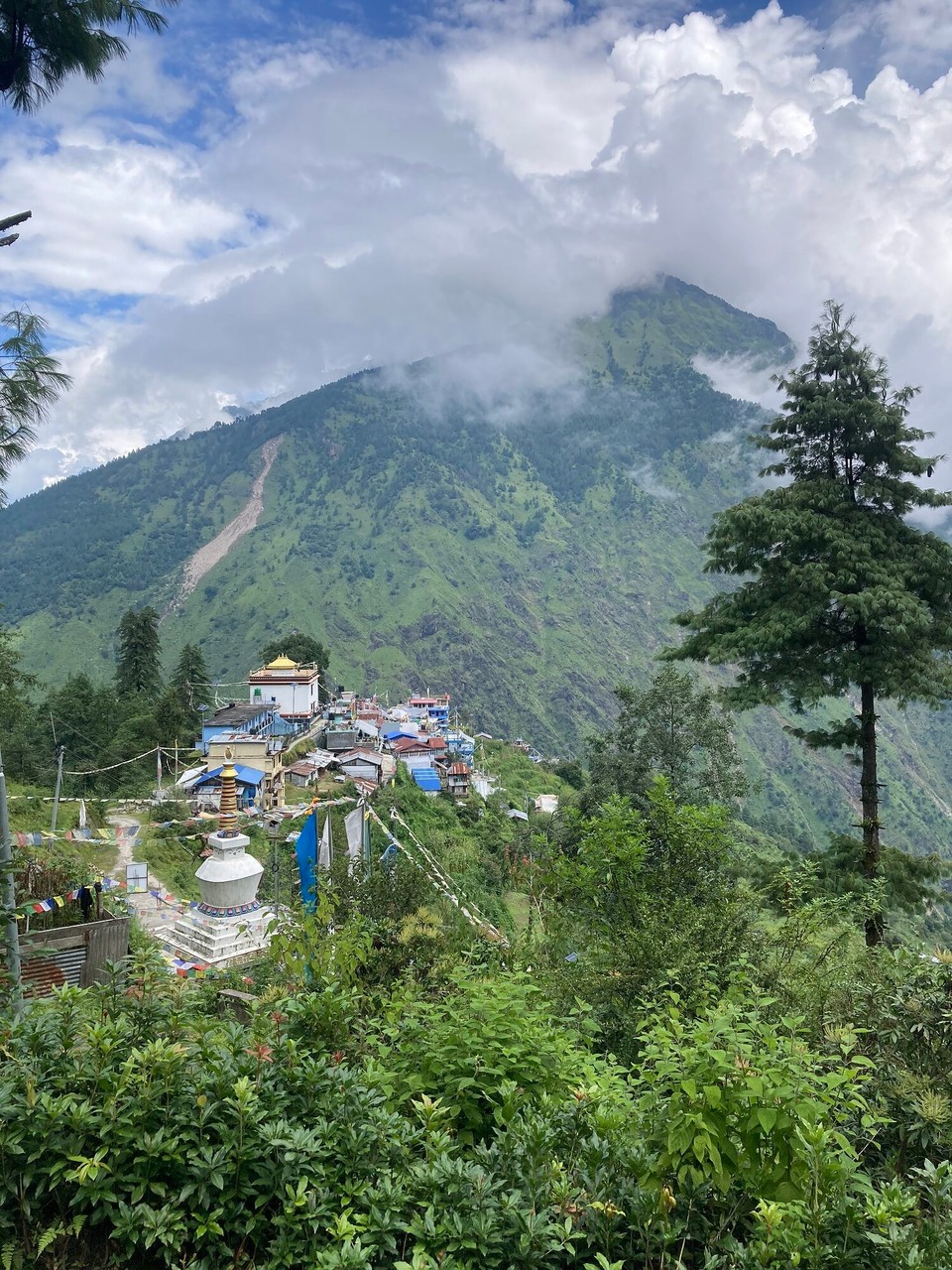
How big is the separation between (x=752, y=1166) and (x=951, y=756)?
6125 inches

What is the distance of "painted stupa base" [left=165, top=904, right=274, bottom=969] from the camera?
42.2 ft

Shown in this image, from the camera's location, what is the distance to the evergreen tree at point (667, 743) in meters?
21.1

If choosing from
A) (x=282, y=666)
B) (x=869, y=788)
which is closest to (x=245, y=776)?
(x=282, y=666)

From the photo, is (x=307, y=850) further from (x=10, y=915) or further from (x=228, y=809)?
(x=10, y=915)

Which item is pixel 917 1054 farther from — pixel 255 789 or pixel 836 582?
pixel 255 789

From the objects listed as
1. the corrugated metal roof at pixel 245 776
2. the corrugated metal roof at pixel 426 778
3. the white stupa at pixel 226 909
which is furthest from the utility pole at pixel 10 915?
the corrugated metal roof at pixel 426 778

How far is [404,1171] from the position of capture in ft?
9.31

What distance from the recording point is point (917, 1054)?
4.11 meters

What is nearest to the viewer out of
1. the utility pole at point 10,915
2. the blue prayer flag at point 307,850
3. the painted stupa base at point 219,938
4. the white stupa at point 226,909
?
the utility pole at point 10,915

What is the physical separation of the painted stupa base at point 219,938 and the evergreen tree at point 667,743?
34.9 ft

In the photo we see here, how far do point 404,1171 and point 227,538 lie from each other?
170936 millimetres

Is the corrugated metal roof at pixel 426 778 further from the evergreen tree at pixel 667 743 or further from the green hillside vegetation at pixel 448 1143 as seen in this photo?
the green hillside vegetation at pixel 448 1143

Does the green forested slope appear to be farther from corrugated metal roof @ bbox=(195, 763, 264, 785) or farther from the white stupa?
the white stupa

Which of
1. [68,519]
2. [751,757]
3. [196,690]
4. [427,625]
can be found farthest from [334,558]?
[196,690]
